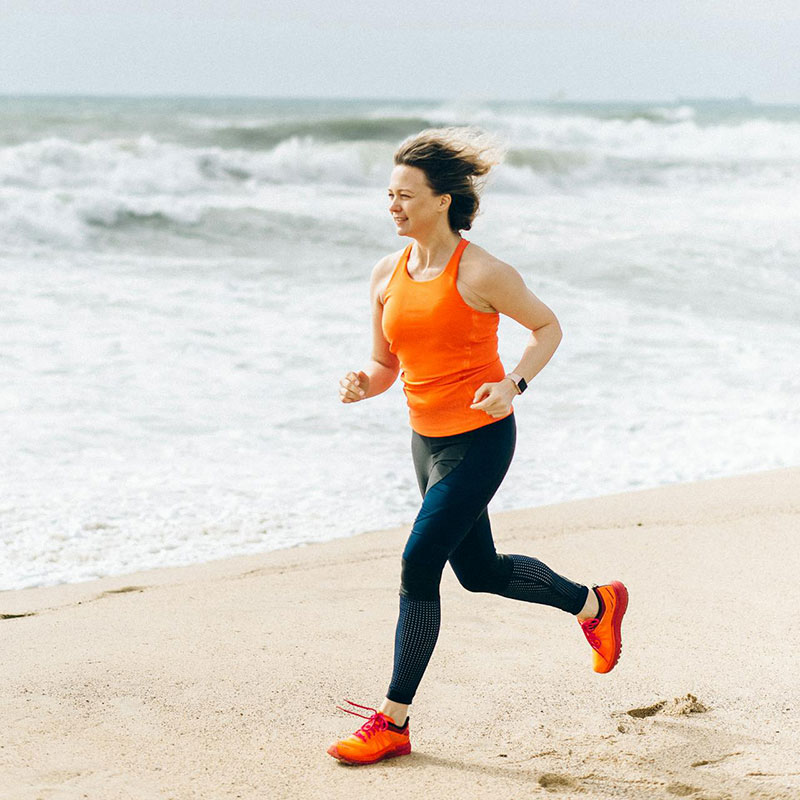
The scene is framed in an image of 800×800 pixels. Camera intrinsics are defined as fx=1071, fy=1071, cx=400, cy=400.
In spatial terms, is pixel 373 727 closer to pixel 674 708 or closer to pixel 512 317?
pixel 674 708

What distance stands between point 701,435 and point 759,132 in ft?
135

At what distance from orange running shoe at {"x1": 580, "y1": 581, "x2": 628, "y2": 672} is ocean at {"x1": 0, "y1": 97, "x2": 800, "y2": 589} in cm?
142

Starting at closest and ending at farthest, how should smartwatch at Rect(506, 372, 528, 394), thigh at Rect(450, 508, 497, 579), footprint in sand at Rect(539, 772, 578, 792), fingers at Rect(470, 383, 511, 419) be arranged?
footprint in sand at Rect(539, 772, 578, 792) → fingers at Rect(470, 383, 511, 419) → smartwatch at Rect(506, 372, 528, 394) → thigh at Rect(450, 508, 497, 579)

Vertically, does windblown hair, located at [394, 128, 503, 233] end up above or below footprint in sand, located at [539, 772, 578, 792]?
above

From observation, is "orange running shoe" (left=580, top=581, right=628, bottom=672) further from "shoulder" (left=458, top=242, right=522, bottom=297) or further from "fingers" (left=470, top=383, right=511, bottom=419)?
"shoulder" (left=458, top=242, right=522, bottom=297)

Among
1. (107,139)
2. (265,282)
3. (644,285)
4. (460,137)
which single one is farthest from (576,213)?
(460,137)

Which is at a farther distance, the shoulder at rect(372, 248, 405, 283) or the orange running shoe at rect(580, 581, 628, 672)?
the orange running shoe at rect(580, 581, 628, 672)

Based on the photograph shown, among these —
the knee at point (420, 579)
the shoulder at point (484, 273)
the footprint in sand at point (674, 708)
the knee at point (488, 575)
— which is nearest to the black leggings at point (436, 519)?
the knee at point (420, 579)

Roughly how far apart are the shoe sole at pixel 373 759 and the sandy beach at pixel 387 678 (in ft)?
0.13

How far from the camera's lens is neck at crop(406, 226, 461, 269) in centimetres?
324

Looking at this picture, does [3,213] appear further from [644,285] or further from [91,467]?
[91,467]

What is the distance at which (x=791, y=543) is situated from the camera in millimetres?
5152

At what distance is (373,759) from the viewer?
311 cm

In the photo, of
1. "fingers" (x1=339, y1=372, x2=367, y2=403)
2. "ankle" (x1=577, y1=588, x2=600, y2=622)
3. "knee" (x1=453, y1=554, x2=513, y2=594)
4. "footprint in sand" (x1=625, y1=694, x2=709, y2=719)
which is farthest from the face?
"footprint in sand" (x1=625, y1=694, x2=709, y2=719)
